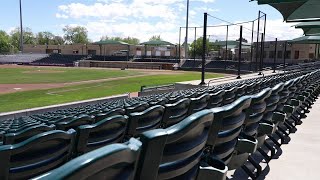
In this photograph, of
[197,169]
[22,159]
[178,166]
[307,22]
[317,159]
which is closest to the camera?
[178,166]

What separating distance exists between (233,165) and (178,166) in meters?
1.74

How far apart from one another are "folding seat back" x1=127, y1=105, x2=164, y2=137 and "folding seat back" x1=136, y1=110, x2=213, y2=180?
1417 mm

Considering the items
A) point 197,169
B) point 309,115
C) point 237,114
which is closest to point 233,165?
point 237,114

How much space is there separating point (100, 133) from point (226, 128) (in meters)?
1.02

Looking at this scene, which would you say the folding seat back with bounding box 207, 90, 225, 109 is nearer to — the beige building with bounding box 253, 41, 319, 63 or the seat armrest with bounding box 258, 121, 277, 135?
the seat armrest with bounding box 258, 121, 277, 135

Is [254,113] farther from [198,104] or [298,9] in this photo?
[298,9]

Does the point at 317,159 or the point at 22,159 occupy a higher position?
the point at 22,159

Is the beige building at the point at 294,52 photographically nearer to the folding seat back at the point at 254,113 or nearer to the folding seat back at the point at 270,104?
the folding seat back at the point at 270,104

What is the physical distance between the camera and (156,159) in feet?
5.14

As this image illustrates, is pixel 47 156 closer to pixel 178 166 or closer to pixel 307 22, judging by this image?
pixel 178 166

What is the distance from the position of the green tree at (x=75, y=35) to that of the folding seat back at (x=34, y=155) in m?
179

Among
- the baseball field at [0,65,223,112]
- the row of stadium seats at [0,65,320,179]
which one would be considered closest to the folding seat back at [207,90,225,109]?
the row of stadium seats at [0,65,320,179]

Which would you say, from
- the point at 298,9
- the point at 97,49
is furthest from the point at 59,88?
the point at 97,49

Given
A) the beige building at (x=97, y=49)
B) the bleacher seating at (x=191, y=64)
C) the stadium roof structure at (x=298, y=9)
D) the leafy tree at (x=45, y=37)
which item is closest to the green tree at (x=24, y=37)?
the leafy tree at (x=45, y=37)
